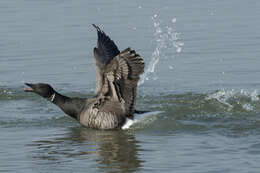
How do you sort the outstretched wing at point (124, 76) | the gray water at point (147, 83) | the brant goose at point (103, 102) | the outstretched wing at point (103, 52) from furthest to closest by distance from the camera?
1. the outstretched wing at point (103, 52)
2. the brant goose at point (103, 102)
3. the outstretched wing at point (124, 76)
4. the gray water at point (147, 83)

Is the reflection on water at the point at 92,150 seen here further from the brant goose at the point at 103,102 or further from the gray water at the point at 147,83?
the brant goose at the point at 103,102

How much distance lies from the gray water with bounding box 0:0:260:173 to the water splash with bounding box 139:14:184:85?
3 centimetres

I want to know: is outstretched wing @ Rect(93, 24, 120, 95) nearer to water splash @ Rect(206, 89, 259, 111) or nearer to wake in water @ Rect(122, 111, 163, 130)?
wake in water @ Rect(122, 111, 163, 130)

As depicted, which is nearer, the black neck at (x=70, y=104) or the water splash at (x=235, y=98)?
the black neck at (x=70, y=104)

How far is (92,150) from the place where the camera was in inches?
396

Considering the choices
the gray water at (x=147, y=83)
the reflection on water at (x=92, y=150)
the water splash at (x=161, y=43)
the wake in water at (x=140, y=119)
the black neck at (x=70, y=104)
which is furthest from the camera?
the water splash at (x=161, y=43)

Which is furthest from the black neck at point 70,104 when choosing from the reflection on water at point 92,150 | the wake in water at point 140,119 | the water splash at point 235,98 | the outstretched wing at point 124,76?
the water splash at point 235,98

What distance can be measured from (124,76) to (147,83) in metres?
3.60

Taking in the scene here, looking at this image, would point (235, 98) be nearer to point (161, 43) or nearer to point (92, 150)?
point (92, 150)

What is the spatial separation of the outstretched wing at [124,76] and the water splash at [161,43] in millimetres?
3161

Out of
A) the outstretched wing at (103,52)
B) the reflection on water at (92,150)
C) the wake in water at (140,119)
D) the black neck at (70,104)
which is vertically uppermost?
the outstretched wing at (103,52)

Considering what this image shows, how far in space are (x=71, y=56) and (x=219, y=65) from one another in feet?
11.4

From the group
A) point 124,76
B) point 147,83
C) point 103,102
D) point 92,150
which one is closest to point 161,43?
point 147,83

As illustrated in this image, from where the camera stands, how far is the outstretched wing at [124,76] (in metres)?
10.4
